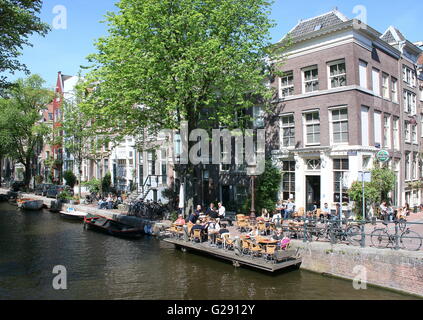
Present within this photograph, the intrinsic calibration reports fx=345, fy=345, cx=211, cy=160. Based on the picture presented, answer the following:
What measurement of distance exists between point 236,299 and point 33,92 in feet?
154

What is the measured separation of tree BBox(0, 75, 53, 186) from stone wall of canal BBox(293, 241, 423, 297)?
4068 centimetres

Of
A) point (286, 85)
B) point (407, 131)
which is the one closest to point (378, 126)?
point (407, 131)

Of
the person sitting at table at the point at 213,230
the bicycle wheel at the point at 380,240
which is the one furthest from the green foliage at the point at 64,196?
the bicycle wheel at the point at 380,240

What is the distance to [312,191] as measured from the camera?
23312 millimetres

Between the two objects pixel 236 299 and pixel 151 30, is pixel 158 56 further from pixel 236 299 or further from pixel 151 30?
pixel 236 299

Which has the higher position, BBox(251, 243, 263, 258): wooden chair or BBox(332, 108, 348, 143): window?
BBox(332, 108, 348, 143): window

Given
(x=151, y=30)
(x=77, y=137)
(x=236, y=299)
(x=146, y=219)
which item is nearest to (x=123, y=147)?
(x=77, y=137)

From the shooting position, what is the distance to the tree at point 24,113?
45.9 meters

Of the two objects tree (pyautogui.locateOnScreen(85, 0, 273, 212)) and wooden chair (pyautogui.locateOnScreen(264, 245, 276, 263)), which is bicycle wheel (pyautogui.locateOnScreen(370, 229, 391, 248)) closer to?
wooden chair (pyautogui.locateOnScreen(264, 245, 276, 263))

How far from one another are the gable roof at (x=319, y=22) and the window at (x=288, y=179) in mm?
8968

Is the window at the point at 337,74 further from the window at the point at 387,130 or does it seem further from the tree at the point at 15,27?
the tree at the point at 15,27

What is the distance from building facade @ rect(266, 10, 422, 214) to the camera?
21266 millimetres

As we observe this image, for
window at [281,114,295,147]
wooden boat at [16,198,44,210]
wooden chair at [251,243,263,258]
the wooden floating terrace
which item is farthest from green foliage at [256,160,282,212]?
wooden boat at [16,198,44,210]

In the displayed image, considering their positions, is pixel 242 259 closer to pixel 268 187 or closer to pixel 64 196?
pixel 268 187
